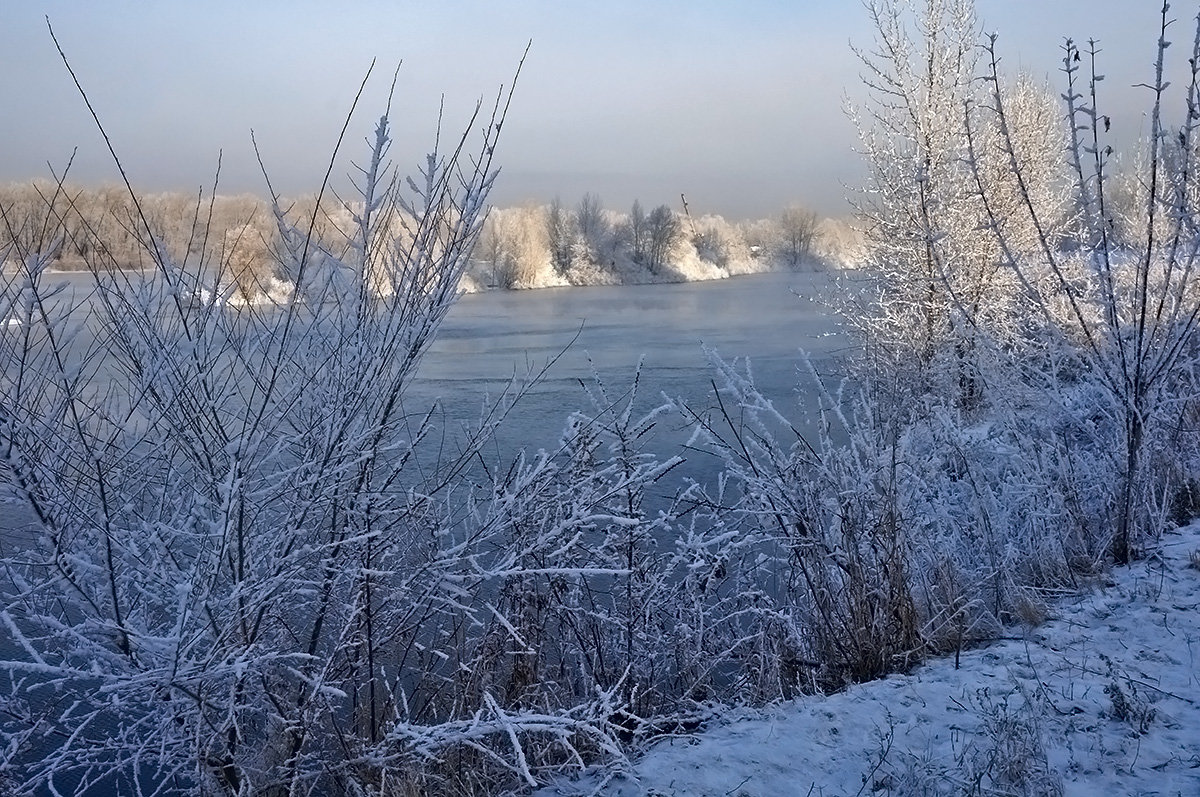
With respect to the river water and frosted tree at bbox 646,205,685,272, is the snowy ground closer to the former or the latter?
the river water

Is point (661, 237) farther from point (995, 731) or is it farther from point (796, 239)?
point (995, 731)

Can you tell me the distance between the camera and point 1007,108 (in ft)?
56.7

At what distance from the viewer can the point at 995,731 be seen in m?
2.93

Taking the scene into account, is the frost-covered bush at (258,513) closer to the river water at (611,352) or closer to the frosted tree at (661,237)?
the river water at (611,352)

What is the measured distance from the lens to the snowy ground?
9.04 ft

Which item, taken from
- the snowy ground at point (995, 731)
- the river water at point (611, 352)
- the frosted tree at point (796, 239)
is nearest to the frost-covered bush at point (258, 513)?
the river water at point (611, 352)

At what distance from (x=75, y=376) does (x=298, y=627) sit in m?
1.20

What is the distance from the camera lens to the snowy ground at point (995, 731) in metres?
2.76

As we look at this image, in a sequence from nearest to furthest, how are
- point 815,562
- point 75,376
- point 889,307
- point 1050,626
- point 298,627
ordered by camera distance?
point 75,376 → point 298,627 → point 1050,626 → point 815,562 → point 889,307

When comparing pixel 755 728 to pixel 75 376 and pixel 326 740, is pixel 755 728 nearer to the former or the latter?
pixel 326 740

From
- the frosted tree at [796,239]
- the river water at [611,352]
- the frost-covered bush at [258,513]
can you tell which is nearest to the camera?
the frost-covered bush at [258,513]

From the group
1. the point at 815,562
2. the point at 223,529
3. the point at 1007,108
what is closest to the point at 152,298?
the point at 223,529

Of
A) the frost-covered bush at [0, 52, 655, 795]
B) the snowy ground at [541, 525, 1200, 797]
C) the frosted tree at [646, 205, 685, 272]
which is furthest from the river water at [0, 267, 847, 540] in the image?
the frosted tree at [646, 205, 685, 272]

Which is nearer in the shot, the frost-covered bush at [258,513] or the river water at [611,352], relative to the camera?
the frost-covered bush at [258,513]
